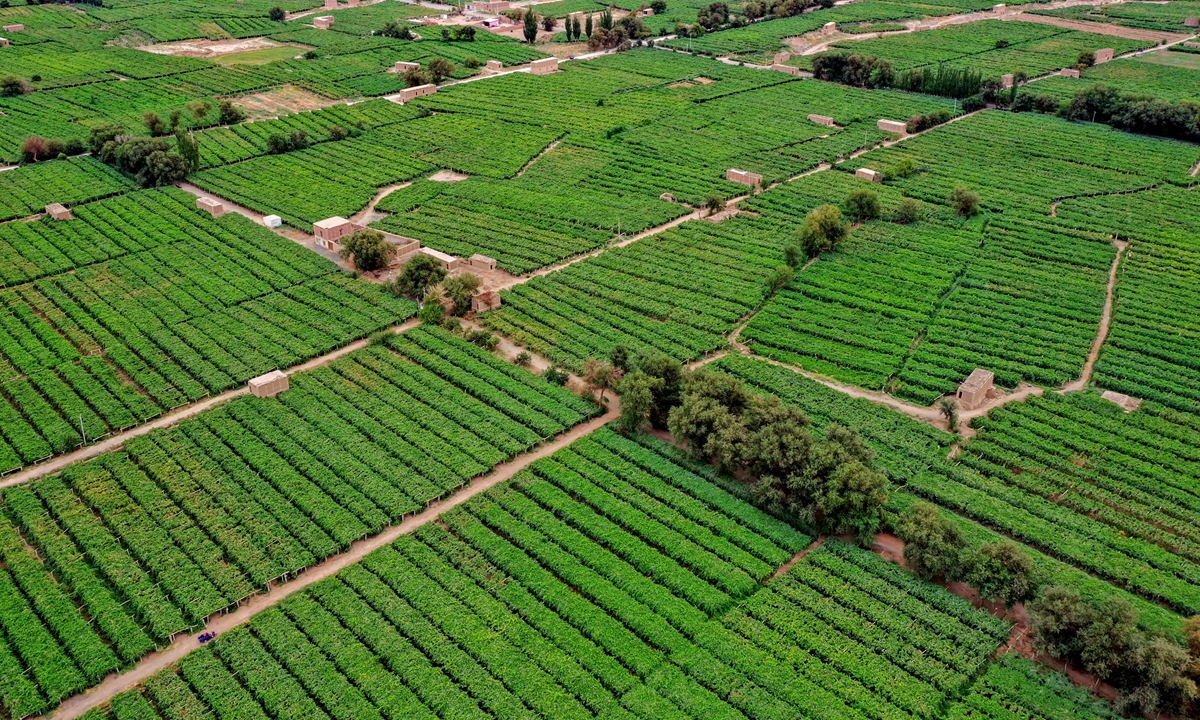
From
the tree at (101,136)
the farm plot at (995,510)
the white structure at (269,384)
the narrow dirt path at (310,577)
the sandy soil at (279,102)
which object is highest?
the sandy soil at (279,102)

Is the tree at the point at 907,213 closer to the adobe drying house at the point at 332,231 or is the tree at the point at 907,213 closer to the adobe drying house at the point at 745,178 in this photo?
the adobe drying house at the point at 745,178

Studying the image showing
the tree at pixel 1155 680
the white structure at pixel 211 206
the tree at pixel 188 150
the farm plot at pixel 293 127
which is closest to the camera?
the tree at pixel 1155 680

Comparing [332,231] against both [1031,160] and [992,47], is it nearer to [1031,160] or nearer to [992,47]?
[1031,160]

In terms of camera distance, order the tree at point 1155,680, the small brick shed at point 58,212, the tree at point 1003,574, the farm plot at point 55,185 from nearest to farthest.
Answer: the tree at point 1155,680 < the tree at point 1003,574 < the small brick shed at point 58,212 < the farm plot at point 55,185

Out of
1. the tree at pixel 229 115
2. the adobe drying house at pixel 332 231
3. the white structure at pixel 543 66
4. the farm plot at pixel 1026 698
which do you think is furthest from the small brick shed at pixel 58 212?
the farm plot at pixel 1026 698

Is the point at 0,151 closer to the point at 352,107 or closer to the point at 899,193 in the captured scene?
the point at 352,107

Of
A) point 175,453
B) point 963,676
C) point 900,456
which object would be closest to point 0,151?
point 175,453

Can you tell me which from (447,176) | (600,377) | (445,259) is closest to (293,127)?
(447,176)
